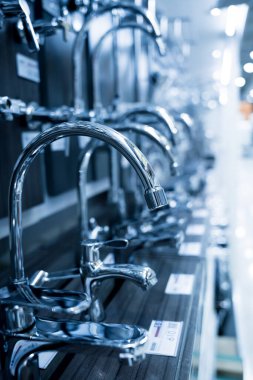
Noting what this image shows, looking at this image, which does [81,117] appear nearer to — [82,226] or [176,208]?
[82,226]

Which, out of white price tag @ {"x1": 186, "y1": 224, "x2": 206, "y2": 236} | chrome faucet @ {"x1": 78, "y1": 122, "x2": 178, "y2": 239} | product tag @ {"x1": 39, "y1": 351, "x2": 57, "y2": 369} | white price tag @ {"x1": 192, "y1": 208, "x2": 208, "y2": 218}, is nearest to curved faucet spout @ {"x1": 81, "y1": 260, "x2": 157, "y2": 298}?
product tag @ {"x1": 39, "y1": 351, "x2": 57, "y2": 369}

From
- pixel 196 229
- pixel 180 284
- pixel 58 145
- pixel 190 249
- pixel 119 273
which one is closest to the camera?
pixel 119 273

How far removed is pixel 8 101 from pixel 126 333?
46 centimetres

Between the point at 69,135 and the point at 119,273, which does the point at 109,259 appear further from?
the point at 69,135

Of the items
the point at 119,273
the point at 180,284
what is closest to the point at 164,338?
the point at 119,273

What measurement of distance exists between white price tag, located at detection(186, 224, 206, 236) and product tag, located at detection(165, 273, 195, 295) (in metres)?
0.43

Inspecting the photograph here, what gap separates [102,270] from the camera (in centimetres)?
65

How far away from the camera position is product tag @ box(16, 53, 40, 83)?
2.75 ft

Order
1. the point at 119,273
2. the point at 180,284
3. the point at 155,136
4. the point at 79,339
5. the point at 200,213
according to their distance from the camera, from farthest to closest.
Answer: the point at 200,213, the point at 180,284, the point at 155,136, the point at 119,273, the point at 79,339

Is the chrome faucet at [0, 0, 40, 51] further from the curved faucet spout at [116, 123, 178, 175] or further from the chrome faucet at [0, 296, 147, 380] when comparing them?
the chrome faucet at [0, 296, 147, 380]

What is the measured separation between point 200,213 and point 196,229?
12.3 inches

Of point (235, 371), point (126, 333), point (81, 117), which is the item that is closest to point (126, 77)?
point (81, 117)

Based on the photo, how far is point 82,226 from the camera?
931mm

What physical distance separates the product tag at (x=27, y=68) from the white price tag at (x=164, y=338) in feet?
1.90
